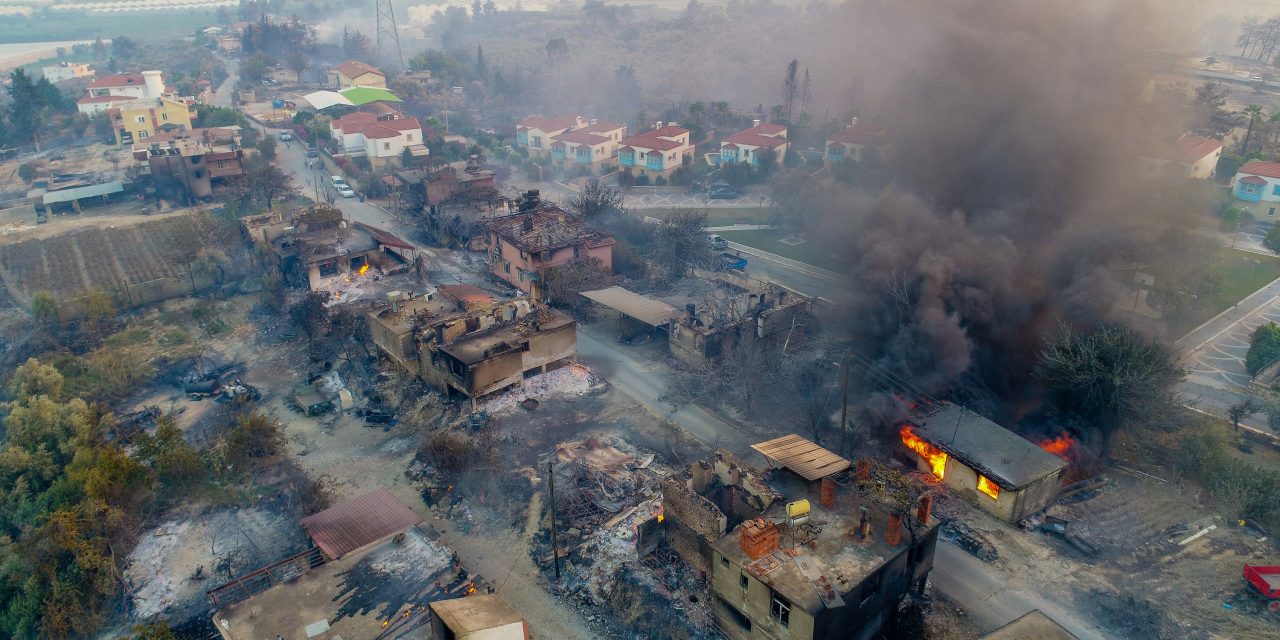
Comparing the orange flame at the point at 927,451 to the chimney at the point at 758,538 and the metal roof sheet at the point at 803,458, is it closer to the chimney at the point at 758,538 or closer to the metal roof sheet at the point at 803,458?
the metal roof sheet at the point at 803,458

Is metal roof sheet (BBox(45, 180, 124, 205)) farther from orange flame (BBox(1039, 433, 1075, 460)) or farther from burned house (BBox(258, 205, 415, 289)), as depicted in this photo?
orange flame (BBox(1039, 433, 1075, 460))

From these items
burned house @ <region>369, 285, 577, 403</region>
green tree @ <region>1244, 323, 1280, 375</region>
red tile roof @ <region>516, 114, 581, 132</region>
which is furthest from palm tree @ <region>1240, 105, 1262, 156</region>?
burned house @ <region>369, 285, 577, 403</region>

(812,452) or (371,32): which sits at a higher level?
(371,32)

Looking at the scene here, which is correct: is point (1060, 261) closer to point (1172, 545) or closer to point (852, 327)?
point (852, 327)

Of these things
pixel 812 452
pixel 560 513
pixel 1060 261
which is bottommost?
pixel 560 513

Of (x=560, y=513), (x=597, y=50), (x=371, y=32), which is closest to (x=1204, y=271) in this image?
(x=560, y=513)

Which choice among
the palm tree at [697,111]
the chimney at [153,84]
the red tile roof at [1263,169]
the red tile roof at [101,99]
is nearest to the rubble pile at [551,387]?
the palm tree at [697,111]
